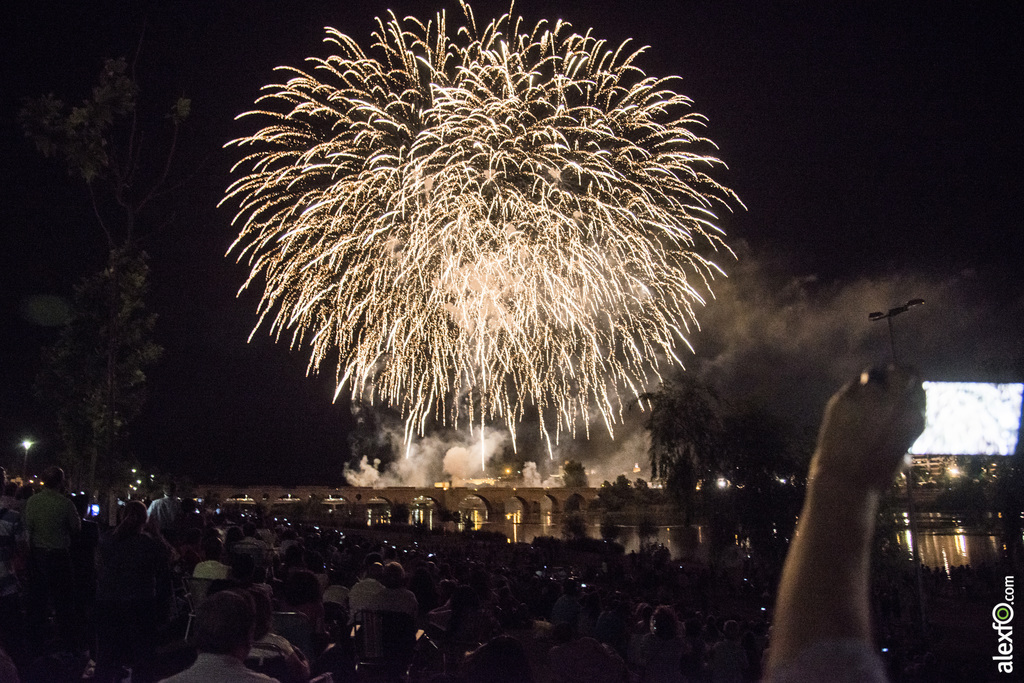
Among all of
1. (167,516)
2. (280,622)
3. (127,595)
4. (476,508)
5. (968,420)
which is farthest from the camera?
(476,508)

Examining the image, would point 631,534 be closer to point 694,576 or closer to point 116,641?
point 694,576

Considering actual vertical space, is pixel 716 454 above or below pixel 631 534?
above

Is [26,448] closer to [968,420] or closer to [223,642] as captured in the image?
[968,420]

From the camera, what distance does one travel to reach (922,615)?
1780 centimetres

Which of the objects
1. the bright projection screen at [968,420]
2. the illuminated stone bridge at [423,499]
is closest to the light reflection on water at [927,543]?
the illuminated stone bridge at [423,499]

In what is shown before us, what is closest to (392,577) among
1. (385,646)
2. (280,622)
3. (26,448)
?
(385,646)

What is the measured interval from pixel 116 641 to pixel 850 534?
21.8ft

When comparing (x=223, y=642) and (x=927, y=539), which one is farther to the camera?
(x=927, y=539)

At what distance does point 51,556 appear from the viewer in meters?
6.84

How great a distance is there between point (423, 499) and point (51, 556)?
9720 centimetres

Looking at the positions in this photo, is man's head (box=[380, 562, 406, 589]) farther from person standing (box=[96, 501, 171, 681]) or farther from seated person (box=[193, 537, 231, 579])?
person standing (box=[96, 501, 171, 681])

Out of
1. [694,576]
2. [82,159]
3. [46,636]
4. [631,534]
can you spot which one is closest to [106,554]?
[46,636]

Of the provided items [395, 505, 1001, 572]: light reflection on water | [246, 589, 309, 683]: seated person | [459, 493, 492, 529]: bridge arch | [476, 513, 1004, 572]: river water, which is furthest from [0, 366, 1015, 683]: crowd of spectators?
[459, 493, 492, 529]: bridge arch

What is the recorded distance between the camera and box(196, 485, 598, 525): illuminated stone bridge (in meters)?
94.5
